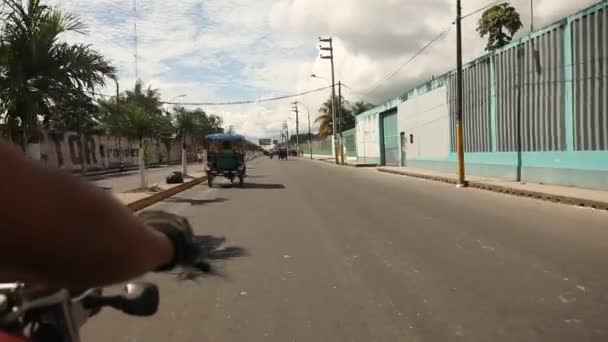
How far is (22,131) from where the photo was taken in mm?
10367

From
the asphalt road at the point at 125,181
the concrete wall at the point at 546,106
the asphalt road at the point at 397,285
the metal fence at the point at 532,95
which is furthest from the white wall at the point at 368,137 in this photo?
the asphalt road at the point at 397,285

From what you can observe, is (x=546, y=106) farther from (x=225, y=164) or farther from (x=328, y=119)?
(x=328, y=119)

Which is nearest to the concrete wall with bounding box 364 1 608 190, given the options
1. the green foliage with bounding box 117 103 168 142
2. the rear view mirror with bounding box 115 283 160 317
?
the green foliage with bounding box 117 103 168 142

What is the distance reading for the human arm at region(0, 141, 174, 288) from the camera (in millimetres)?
795

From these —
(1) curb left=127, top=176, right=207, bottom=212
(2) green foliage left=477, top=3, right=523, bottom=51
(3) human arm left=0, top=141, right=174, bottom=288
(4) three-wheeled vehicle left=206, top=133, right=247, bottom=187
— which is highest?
(2) green foliage left=477, top=3, right=523, bottom=51

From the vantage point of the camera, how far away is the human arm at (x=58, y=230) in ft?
2.61

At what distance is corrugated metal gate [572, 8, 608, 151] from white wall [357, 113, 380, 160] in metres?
29.2

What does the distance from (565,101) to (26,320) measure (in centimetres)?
1732

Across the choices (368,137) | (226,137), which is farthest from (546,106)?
(368,137)

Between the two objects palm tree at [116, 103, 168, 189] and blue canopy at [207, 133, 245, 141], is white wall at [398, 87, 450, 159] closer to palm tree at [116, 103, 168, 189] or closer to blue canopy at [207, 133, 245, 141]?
blue canopy at [207, 133, 245, 141]

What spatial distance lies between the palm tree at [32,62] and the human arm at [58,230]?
33.8 feet

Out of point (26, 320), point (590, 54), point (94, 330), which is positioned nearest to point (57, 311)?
point (26, 320)

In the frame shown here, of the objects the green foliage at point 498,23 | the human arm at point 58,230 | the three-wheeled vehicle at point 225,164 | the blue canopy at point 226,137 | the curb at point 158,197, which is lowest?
the curb at point 158,197

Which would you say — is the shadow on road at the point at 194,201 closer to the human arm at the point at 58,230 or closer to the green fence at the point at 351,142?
the human arm at the point at 58,230
